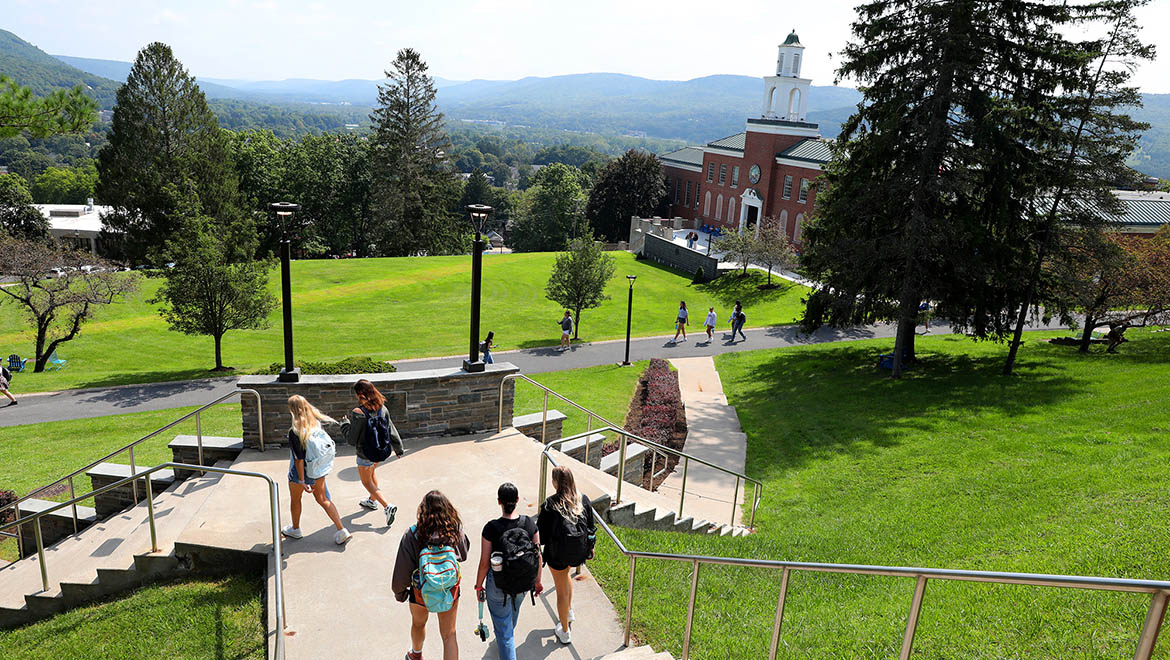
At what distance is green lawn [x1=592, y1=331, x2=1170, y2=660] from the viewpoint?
5.70m

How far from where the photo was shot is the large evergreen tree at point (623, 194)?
215 ft

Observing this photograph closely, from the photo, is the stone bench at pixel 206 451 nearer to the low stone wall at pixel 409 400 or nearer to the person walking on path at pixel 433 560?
the low stone wall at pixel 409 400

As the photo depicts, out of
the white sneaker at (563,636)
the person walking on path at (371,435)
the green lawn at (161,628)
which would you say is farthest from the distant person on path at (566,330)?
the white sneaker at (563,636)

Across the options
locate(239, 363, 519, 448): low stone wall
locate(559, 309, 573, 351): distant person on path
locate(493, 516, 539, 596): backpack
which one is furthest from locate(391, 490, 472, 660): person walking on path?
locate(559, 309, 573, 351): distant person on path

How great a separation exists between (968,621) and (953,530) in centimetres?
340

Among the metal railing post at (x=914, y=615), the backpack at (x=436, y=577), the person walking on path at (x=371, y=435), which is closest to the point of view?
the metal railing post at (x=914, y=615)

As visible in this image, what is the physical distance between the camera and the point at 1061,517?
8.34 meters

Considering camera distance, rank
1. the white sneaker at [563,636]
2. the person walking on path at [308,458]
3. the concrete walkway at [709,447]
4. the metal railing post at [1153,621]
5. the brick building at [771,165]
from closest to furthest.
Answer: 1. the metal railing post at [1153,621]
2. the white sneaker at [563,636]
3. the person walking on path at [308,458]
4. the concrete walkway at [709,447]
5. the brick building at [771,165]

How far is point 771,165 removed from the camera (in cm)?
5094

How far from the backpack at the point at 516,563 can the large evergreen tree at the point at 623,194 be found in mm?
61057

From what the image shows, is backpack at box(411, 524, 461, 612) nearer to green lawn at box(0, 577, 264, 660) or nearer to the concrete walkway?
green lawn at box(0, 577, 264, 660)

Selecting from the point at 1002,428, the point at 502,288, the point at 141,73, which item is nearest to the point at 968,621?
the point at 1002,428

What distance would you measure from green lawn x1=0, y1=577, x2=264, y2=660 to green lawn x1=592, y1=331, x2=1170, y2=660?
3.35 metres

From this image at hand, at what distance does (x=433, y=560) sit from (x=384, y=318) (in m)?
A: 26.8
